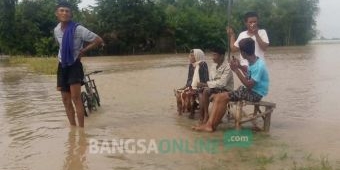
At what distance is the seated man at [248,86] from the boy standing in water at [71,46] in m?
1.94

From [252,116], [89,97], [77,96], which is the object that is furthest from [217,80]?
[89,97]

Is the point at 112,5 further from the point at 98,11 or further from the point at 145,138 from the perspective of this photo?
the point at 145,138

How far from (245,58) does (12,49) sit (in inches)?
1624

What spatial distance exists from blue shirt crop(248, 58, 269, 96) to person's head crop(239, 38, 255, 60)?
6.0 inches

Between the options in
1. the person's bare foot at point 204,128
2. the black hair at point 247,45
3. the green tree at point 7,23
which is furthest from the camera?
the green tree at point 7,23

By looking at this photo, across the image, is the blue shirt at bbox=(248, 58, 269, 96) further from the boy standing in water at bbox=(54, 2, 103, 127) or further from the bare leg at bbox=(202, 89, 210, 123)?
the boy standing in water at bbox=(54, 2, 103, 127)

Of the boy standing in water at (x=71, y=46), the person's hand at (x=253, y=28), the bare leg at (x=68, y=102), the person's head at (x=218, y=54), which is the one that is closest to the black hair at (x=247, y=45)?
the person's hand at (x=253, y=28)

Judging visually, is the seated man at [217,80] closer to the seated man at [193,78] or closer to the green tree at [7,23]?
the seated man at [193,78]

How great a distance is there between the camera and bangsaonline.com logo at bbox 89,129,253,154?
19.1 feet

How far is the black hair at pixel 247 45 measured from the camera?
21.8 feet

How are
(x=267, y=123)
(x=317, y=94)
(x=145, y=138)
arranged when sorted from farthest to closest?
(x=317, y=94)
(x=267, y=123)
(x=145, y=138)

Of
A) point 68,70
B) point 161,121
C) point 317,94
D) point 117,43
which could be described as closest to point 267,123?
point 161,121

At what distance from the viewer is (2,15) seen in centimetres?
4447

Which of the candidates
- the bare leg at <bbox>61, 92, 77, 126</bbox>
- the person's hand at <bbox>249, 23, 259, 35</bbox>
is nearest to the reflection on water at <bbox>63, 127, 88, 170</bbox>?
the bare leg at <bbox>61, 92, 77, 126</bbox>
